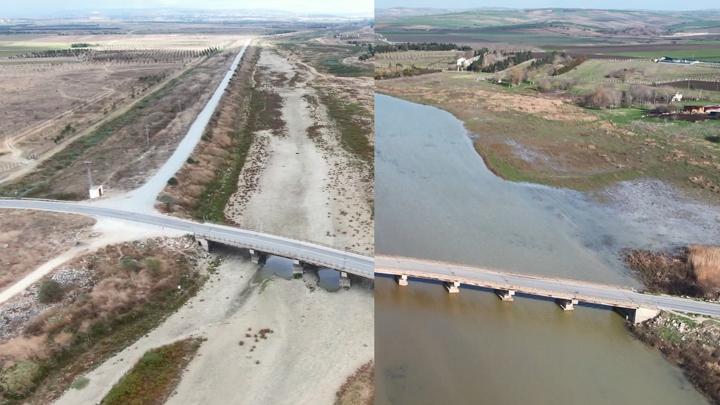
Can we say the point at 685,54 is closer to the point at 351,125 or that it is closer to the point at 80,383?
the point at 351,125

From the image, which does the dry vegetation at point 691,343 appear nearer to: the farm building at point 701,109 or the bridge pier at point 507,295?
the bridge pier at point 507,295

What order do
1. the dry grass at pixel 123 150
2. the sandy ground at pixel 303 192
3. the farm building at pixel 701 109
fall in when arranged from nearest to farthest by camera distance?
the sandy ground at pixel 303 192, the dry grass at pixel 123 150, the farm building at pixel 701 109

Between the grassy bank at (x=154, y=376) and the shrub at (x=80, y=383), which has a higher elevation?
the grassy bank at (x=154, y=376)

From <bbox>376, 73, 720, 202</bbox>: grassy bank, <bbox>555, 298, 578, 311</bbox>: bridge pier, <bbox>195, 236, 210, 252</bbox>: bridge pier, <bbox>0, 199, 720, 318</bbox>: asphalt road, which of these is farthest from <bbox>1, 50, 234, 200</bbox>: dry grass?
<bbox>555, 298, 578, 311</bbox>: bridge pier

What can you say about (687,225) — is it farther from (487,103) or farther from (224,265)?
(487,103)

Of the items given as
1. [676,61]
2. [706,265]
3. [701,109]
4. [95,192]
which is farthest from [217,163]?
[676,61]

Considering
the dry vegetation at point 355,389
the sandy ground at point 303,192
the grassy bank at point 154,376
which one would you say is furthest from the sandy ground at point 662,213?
the grassy bank at point 154,376
